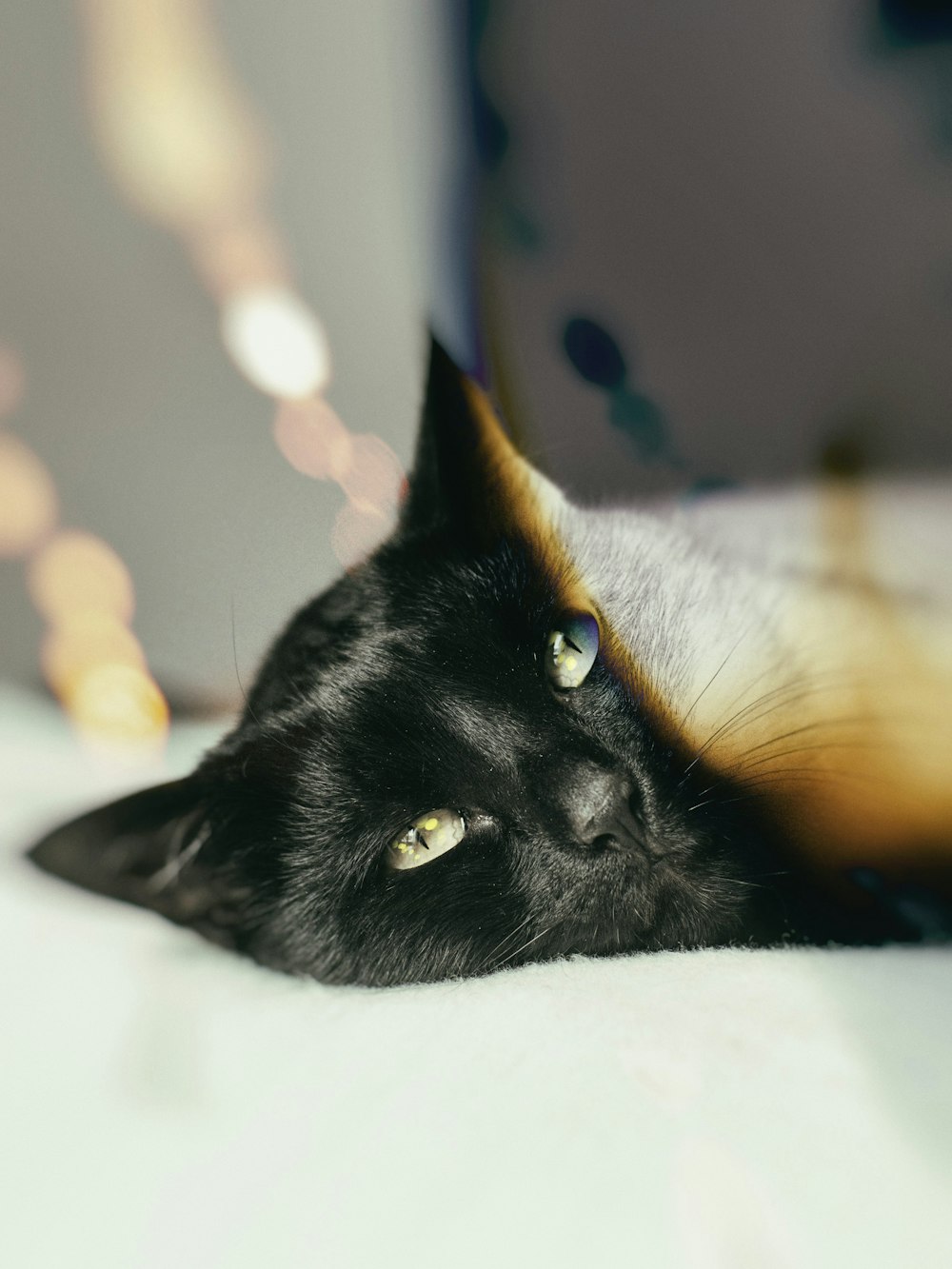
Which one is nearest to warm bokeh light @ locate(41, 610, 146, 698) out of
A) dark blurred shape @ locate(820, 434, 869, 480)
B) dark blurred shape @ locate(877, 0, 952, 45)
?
dark blurred shape @ locate(820, 434, 869, 480)

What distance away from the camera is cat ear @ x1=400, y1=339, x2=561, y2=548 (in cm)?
65

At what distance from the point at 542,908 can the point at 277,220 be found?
1.75ft

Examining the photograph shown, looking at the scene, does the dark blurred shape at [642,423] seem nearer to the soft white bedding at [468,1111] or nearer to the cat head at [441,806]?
the cat head at [441,806]

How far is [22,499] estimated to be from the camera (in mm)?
530

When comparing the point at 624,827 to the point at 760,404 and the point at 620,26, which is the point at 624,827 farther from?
the point at 620,26

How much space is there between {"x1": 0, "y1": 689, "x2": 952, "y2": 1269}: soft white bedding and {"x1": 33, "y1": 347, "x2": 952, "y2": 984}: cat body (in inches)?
2.2

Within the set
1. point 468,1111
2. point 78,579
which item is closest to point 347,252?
point 78,579

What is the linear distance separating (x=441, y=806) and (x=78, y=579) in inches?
12.2

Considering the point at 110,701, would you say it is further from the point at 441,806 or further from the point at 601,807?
the point at 601,807

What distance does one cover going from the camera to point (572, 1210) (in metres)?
0.35

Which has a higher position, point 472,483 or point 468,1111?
point 472,483

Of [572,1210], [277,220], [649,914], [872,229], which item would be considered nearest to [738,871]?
[649,914]

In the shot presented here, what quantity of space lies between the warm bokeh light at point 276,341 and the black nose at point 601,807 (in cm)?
34

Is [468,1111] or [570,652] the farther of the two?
[570,652]
